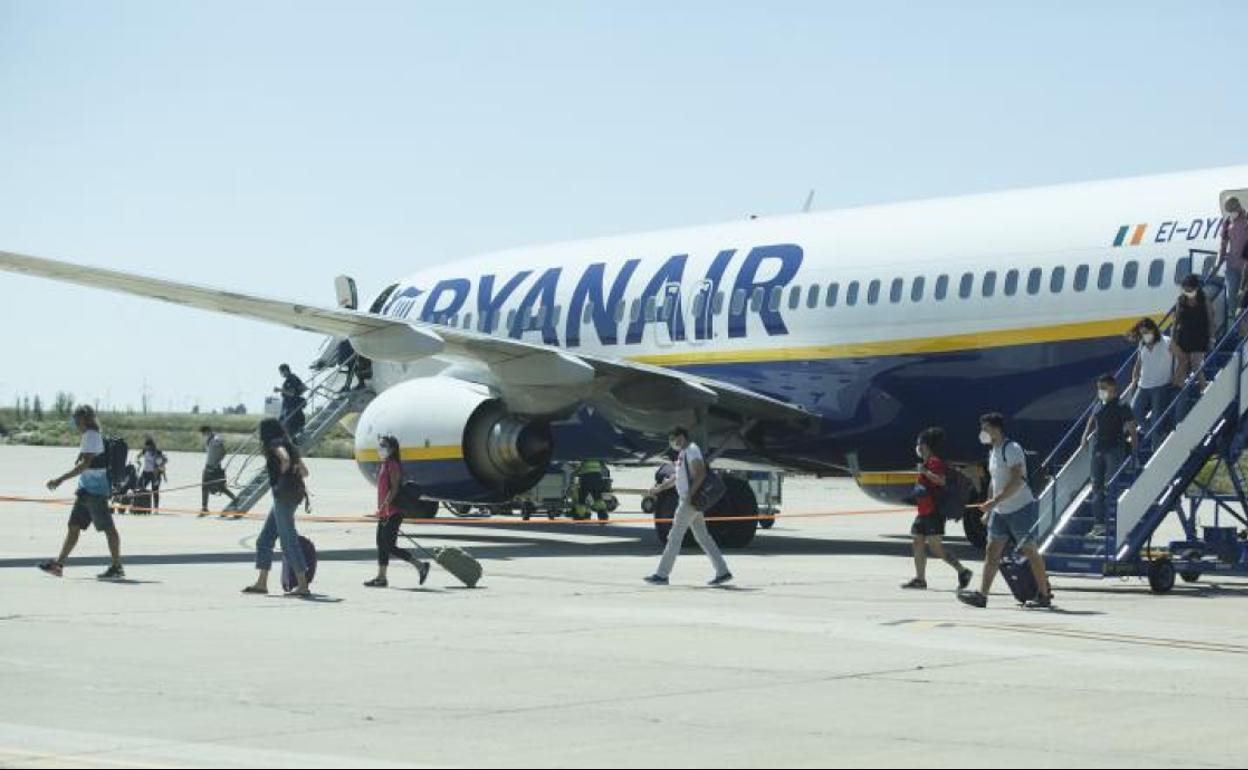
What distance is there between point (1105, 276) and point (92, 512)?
36.2 ft

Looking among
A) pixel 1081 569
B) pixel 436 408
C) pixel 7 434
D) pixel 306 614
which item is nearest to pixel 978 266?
pixel 1081 569

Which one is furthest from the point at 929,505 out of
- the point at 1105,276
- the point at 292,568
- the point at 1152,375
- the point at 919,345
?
the point at 292,568

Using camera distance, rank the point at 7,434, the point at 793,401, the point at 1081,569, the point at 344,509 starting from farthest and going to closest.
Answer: the point at 7,434
the point at 344,509
the point at 793,401
the point at 1081,569

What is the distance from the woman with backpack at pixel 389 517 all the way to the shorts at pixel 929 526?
480 centimetres

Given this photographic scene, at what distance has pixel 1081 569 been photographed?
20.0 m

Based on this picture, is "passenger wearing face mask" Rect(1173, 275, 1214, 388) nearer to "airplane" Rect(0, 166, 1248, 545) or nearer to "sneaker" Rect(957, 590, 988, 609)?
"airplane" Rect(0, 166, 1248, 545)

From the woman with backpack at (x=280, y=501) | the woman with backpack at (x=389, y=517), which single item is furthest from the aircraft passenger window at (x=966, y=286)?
the woman with backpack at (x=280, y=501)

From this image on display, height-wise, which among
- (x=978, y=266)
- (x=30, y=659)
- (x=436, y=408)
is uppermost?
(x=978, y=266)

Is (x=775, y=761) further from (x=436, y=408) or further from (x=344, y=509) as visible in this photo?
(x=344, y=509)

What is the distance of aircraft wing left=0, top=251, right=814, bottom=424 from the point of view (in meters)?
24.1

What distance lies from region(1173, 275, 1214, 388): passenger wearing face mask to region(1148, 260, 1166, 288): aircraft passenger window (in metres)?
1.08

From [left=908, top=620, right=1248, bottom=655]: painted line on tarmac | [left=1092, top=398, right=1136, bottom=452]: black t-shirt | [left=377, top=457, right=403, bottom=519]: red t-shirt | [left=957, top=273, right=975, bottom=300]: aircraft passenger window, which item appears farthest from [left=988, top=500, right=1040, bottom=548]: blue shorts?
[left=957, top=273, right=975, bottom=300]: aircraft passenger window

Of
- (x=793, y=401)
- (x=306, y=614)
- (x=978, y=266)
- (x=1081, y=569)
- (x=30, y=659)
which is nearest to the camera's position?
(x=30, y=659)

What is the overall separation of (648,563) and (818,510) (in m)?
18.7
